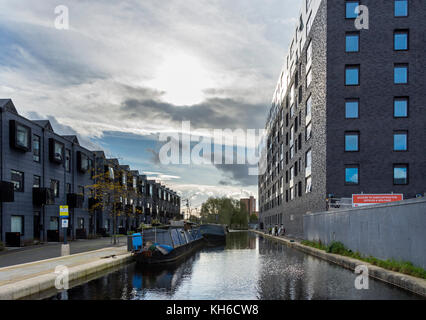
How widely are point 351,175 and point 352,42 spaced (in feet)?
39.0

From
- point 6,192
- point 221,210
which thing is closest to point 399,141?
point 6,192

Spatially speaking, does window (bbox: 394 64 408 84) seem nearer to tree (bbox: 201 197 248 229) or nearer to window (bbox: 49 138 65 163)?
window (bbox: 49 138 65 163)

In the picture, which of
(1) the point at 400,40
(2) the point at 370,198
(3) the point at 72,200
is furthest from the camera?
(3) the point at 72,200

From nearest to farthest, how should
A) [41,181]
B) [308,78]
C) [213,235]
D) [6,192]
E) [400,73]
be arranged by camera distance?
[6,192] < [41,181] < [400,73] < [213,235] < [308,78]

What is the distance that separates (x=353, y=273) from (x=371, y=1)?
2915 cm

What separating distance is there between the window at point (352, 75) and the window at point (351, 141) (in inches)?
176

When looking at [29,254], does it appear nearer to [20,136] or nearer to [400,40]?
[20,136]

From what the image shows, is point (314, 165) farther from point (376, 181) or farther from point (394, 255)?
point (394, 255)

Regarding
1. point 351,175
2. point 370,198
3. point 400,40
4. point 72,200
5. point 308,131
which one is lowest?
point 72,200

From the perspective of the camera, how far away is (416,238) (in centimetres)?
1410

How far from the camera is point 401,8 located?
36969 mm

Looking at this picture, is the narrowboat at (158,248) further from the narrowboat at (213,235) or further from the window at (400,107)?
the window at (400,107)

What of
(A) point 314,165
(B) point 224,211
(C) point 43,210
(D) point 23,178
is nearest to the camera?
(D) point 23,178
